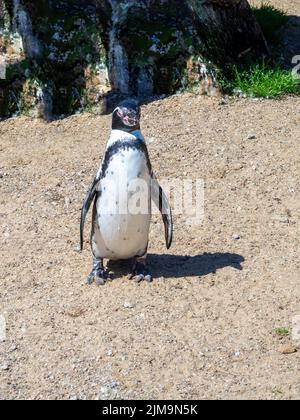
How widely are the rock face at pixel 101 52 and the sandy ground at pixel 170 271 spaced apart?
0.23m

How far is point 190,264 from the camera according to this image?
6.10m

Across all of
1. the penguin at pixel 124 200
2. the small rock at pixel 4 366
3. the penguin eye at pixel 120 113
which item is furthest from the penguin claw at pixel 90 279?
the penguin eye at pixel 120 113

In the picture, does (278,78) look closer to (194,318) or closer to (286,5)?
(286,5)

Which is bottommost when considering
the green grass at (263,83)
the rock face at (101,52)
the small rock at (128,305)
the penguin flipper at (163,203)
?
the small rock at (128,305)

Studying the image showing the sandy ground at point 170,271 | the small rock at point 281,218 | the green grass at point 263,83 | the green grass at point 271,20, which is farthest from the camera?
the green grass at point 271,20

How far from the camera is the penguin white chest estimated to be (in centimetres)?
558

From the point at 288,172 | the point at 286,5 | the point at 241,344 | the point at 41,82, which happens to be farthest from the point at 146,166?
the point at 286,5

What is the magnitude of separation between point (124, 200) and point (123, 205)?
0.04m

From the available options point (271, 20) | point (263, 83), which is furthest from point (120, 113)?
point (271, 20)

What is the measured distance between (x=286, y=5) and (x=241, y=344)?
650cm

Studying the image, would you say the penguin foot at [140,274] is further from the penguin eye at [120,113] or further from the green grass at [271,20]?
the green grass at [271,20]

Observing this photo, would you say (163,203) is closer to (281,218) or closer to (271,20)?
(281,218)

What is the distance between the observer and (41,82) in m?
8.37

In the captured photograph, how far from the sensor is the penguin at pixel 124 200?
557 centimetres
